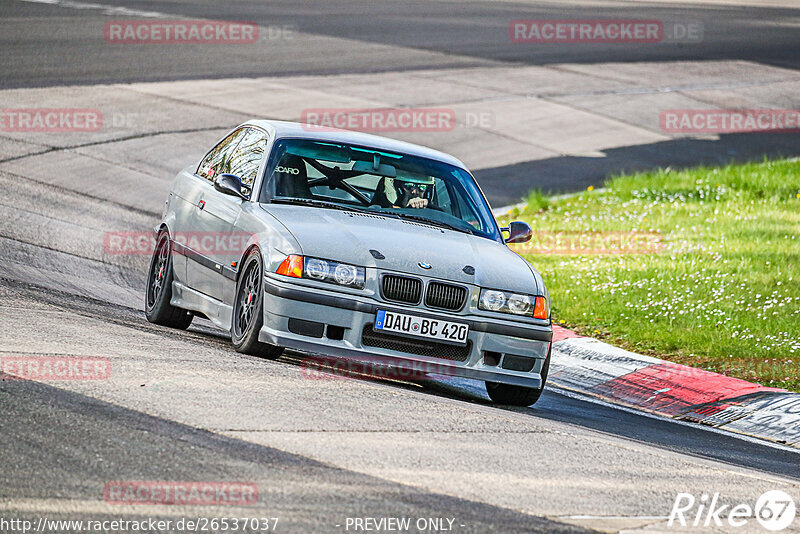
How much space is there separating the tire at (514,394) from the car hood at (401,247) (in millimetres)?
672

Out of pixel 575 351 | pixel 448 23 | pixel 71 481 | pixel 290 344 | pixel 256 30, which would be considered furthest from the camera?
pixel 448 23

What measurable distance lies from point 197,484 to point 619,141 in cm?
1847

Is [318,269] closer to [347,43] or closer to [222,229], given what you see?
[222,229]

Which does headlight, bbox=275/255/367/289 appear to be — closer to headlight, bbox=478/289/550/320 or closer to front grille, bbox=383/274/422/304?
front grille, bbox=383/274/422/304

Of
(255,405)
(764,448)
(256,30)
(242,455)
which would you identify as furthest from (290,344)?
(256,30)

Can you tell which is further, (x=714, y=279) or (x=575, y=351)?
(x=714, y=279)

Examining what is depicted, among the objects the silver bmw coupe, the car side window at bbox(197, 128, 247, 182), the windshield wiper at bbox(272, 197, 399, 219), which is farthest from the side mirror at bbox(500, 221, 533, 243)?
the car side window at bbox(197, 128, 247, 182)

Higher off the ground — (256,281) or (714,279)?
(256,281)

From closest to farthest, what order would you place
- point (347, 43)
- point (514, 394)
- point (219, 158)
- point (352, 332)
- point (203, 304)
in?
point (352, 332) < point (514, 394) < point (203, 304) < point (219, 158) < point (347, 43)

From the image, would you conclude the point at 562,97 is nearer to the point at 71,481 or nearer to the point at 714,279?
the point at 714,279

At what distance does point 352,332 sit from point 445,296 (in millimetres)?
632

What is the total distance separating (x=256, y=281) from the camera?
8086mm

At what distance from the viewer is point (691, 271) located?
12.9 metres

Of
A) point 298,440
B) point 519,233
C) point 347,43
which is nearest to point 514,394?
point 519,233
